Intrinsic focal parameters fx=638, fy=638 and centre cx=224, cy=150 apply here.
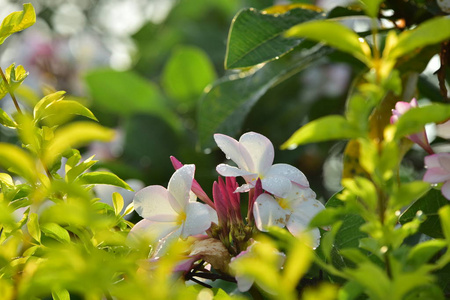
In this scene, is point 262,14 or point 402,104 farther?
point 262,14

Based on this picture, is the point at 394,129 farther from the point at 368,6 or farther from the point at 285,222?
the point at 285,222

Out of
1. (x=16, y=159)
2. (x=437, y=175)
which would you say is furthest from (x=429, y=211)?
(x=16, y=159)

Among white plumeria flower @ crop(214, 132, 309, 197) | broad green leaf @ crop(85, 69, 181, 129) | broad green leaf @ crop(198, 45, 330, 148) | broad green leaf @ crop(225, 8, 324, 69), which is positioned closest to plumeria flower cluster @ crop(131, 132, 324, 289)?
white plumeria flower @ crop(214, 132, 309, 197)

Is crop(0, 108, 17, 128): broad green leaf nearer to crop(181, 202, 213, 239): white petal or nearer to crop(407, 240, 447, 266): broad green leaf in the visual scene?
crop(181, 202, 213, 239): white petal

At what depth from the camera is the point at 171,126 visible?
1757mm

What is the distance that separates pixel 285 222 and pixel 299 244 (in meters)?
0.21

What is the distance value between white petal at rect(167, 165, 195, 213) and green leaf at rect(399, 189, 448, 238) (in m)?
0.21

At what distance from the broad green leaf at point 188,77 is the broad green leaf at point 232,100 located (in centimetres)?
86

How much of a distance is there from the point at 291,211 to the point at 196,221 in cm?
9

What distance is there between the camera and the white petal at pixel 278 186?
572mm

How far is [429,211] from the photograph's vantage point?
2.01ft

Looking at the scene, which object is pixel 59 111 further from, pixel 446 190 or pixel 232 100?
pixel 232 100

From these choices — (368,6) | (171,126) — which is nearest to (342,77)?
(171,126)

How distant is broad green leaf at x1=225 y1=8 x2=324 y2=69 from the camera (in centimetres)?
80
